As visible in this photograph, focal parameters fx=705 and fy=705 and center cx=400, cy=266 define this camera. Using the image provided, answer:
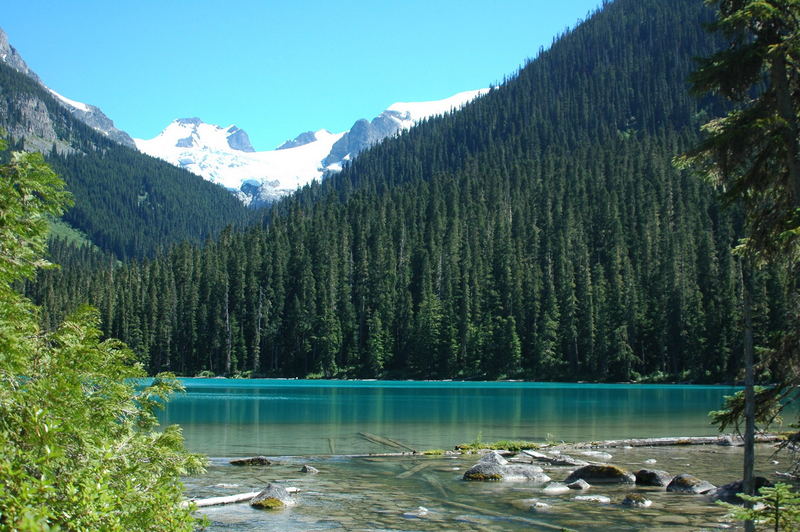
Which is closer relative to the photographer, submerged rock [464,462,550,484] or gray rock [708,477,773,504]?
gray rock [708,477,773,504]

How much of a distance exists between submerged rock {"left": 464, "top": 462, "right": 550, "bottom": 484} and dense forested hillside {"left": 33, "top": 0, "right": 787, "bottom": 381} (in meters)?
69.8

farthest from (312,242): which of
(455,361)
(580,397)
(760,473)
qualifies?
(760,473)

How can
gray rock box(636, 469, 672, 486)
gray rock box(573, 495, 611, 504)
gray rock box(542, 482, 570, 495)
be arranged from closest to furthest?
gray rock box(573, 495, 611, 504)
gray rock box(542, 482, 570, 495)
gray rock box(636, 469, 672, 486)

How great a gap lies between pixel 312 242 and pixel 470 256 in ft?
110

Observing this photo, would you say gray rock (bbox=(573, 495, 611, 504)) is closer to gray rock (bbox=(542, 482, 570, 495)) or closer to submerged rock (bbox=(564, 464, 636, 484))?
gray rock (bbox=(542, 482, 570, 495))

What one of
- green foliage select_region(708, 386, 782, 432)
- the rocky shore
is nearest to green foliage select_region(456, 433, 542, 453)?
the rocky shore

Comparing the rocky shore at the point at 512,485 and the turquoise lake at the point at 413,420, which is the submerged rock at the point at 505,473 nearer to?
the rocky shore at the point at 512,485

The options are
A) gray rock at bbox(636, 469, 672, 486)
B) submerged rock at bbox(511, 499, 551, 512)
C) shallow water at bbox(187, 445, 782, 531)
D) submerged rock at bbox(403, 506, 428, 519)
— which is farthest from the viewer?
gray rock at bbox(636, 469, 672, 486)

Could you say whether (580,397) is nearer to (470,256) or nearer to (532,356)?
(532,356)

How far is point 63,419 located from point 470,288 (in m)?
112

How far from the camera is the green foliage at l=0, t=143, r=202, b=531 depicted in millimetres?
6059

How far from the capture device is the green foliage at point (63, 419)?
19.9ft

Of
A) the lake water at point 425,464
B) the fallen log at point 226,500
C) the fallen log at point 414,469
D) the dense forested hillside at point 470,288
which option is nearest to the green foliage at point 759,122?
the lake water at point 425,464

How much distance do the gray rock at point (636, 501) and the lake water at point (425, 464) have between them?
24 cm
